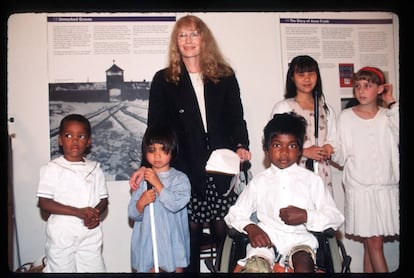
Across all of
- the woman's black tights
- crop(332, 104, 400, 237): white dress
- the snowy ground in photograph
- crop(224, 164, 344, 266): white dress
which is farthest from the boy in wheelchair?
the snowy ground in photograph

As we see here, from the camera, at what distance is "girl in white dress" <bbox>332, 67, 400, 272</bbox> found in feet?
8.68

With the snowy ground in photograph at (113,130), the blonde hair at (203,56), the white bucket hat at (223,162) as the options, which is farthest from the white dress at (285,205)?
the snowy ground in photograph at (113,130)

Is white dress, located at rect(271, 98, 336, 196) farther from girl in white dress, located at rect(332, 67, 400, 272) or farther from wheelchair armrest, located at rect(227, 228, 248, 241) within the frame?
wheelchair armrest, located at rect(227, 228, 248, 241)

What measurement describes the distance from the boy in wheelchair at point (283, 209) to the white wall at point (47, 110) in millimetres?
664

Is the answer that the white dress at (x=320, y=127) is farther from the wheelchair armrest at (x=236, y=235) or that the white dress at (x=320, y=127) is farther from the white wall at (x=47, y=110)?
the wheelchair armrest at (x=236, y=235)

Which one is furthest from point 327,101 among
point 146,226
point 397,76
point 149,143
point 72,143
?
point 72,143

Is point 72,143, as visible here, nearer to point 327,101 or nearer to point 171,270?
point 171,270

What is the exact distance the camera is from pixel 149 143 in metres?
2.37

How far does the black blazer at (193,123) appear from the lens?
2521 mm

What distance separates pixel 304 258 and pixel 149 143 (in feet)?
3.31

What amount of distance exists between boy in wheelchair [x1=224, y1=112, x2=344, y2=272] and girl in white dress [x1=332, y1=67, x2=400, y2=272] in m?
0.47

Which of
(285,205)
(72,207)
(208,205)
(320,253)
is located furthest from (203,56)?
(320,253)

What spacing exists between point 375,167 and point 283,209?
814 millimetres

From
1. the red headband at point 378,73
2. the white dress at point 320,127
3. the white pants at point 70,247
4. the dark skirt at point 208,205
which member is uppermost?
the red headband at point 378,73
